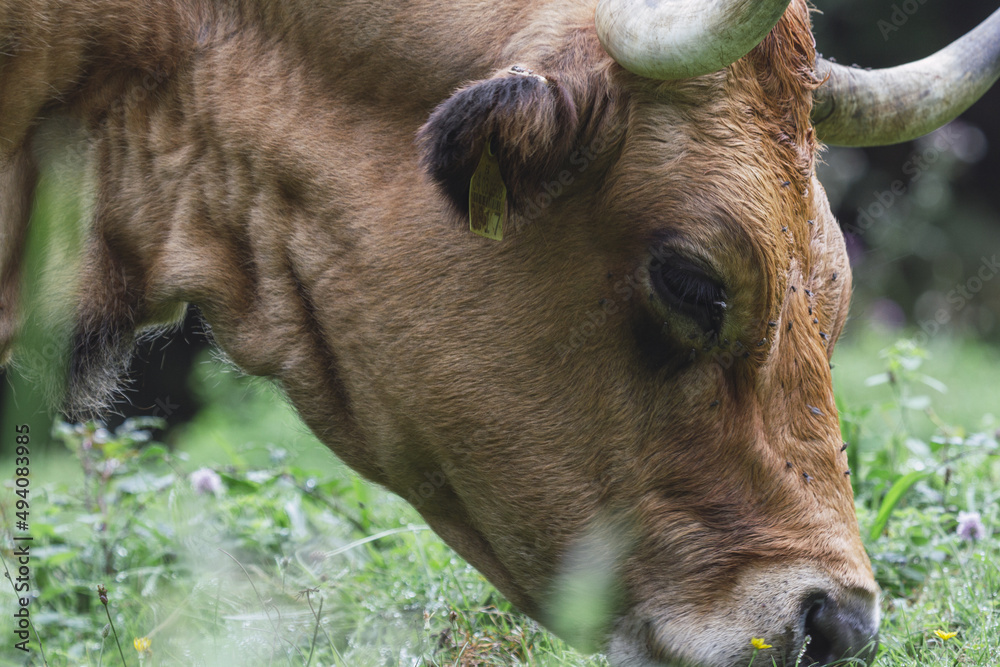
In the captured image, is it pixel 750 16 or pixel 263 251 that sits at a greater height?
pixel 750 16

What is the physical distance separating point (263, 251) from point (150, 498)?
6.56ft

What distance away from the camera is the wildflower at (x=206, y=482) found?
425cm

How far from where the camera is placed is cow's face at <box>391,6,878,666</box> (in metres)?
2.57

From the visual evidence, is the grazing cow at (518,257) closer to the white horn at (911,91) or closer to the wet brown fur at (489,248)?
the wet brown fur at (489,248)

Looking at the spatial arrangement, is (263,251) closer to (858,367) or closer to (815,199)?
(815,199)

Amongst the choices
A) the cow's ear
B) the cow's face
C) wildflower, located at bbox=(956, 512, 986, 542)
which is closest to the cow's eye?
the cow's face

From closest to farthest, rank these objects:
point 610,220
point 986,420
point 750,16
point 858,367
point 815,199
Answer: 1. point 750,16
2. point 610,220
3. point 815,199
4. point 986,420
5. point 858,367

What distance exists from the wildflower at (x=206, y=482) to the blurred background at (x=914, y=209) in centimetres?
560

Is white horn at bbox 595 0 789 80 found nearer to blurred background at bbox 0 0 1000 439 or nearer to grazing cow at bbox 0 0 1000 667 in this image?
grazing cow at bbox 0 0 1000 667

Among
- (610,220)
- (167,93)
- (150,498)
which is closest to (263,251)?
(167,93)

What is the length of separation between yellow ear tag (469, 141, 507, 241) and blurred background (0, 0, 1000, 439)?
767 centimetres

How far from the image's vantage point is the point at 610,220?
2.63m

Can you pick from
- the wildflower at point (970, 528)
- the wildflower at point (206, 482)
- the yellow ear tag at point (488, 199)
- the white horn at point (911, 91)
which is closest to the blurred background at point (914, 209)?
the wildflower at point (206, 482)

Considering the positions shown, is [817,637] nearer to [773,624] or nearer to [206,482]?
[773,624]
